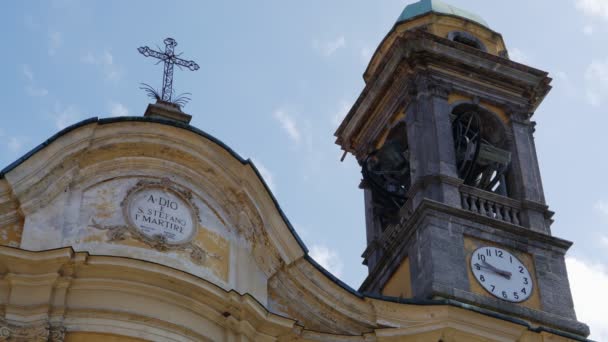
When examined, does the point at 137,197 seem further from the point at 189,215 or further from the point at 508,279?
the point at 508,279

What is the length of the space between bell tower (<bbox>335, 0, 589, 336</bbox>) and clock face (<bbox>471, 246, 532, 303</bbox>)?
0.02 metres

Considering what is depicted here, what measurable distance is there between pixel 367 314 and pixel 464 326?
1.00 metres

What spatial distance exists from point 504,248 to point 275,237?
371cm

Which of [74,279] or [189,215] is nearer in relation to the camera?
[74,279]

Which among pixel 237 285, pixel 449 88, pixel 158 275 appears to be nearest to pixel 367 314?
pixel 237 285

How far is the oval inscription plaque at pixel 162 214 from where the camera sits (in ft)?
40.9

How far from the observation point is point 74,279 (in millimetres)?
11688

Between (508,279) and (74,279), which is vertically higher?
(508,279)

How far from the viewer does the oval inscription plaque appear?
40.9 ft

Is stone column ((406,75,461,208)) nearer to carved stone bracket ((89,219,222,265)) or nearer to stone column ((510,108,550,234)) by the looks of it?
stone column ((510,108,550,234))

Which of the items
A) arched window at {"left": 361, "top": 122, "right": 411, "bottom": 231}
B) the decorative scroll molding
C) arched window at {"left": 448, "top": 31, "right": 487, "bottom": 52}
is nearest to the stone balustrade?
arched window at {"left": 361, "top": 122, "right": 411, "bottom": 231}

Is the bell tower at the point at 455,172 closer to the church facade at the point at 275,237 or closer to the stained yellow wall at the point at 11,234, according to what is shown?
the church facade at the point at 275,237

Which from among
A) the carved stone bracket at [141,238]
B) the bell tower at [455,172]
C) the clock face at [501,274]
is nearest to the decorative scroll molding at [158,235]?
the carved stone bracket at [141,238]

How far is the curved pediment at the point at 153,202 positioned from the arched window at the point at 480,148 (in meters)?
4.57
